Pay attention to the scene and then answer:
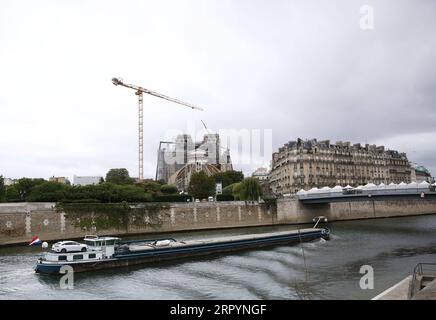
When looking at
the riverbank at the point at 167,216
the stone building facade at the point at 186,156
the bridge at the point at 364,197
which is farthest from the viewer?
the stone building facade at the point at 186,156

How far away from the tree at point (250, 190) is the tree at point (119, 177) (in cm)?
4106

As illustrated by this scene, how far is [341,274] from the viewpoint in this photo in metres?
28.0

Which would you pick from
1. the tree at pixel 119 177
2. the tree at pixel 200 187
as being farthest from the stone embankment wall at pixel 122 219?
the tree at pixel 119 177

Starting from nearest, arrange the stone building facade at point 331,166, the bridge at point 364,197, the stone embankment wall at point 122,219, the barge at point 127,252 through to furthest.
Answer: the barge at point 127,252
the stone embankment wall at point 122,219
the bridge at point 364,197
the stone building facade at point 331,166

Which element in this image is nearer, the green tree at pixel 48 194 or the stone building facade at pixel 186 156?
the green tree at pixel 48 194

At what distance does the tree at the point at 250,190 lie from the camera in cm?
7488

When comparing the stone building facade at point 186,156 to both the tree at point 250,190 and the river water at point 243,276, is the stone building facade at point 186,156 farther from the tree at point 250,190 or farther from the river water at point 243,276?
the river water at point 243,276

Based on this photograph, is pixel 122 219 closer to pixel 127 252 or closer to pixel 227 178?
pixel 127 252

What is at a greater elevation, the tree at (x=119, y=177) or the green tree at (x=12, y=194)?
the tree at (x=119, y=177)

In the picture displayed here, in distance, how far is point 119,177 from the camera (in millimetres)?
109188

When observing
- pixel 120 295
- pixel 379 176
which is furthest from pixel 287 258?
pixel 379 176

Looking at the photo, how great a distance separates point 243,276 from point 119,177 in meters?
85.4
